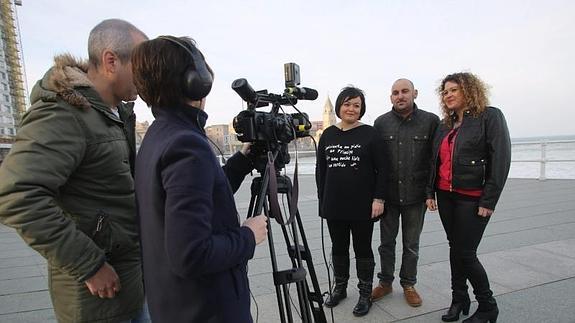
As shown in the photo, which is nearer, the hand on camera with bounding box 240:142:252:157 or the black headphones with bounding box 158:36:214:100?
the black headphones with bounding box 158:36:214:100

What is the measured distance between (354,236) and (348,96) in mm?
1107

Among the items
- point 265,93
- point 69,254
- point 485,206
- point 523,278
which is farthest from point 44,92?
point 523,278

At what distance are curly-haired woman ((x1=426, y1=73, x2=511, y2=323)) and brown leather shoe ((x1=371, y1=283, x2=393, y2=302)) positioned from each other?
19.2 inches

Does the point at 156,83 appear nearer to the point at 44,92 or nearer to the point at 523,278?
the point at 44,92

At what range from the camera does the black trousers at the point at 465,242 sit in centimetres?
222

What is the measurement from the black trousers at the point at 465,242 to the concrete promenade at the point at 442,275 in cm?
25

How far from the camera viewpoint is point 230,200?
1.08 metres

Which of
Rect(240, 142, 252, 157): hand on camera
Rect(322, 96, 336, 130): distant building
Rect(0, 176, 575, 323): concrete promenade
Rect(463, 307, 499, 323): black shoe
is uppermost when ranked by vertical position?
Rect(322, 96, 336, 130): distant building

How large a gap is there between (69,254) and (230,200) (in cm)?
53

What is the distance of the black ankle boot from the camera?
2554mm

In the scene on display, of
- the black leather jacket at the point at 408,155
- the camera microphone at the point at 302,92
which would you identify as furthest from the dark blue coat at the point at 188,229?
the black leather jacket at the point at 408,155

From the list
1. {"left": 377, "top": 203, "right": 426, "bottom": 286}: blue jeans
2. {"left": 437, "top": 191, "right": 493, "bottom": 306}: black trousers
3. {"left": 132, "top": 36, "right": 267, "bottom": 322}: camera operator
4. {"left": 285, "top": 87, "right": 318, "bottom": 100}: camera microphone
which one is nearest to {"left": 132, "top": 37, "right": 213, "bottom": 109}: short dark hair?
{"left": 132, "top": 36, "right": 267, "bottom": 322}: camera operator

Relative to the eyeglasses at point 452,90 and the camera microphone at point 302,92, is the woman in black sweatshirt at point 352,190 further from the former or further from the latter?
the camera microphone at point 302,92

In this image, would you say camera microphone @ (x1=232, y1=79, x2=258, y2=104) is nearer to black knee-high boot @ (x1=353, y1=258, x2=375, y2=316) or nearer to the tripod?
the tripod
